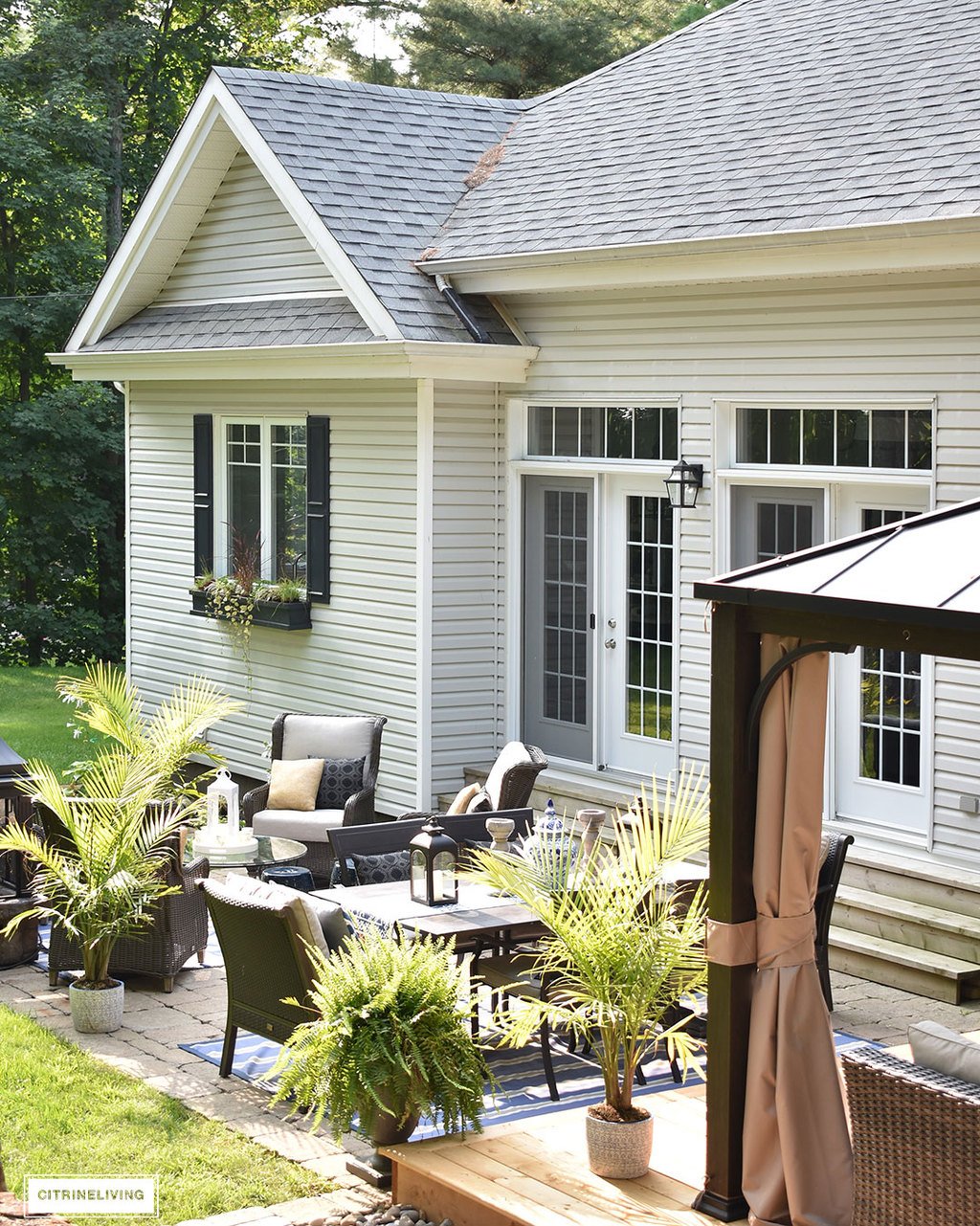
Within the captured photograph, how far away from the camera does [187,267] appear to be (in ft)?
45.9

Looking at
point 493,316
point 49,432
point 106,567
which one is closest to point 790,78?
point 493,316

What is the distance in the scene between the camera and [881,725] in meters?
9.36

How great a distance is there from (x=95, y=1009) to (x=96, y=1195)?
197 cm

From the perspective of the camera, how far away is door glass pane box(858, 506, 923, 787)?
917cm

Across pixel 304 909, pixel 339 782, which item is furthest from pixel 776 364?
pixel 304 909

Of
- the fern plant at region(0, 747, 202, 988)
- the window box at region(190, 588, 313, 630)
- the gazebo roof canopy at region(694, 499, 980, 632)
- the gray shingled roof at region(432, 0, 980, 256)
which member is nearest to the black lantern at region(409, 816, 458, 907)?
the fern plant at region(0, 747, 202, 988)

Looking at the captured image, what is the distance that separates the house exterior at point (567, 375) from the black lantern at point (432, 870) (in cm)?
262

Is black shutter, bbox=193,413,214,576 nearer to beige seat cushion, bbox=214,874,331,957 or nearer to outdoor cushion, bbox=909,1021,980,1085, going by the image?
beige seat cushion, bbox=214,874,331,957

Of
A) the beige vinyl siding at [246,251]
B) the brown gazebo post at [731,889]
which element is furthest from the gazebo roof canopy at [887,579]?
the beige vinyl siding at [246,251]

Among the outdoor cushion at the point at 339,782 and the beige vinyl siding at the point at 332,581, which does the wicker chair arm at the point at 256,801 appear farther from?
the beige vinyl siding at the point at 332,581

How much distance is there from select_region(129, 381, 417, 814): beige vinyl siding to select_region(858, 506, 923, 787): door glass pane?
3.41 metres

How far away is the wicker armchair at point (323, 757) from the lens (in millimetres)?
10570

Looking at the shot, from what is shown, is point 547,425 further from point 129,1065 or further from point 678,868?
point 129,1065

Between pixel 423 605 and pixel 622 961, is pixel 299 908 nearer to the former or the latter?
pixel 622 961
